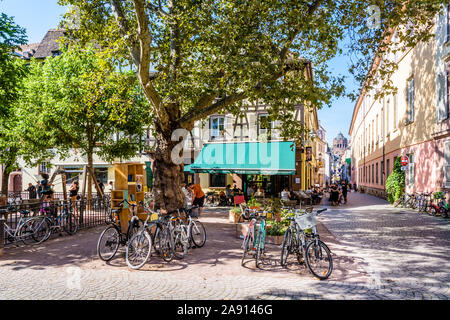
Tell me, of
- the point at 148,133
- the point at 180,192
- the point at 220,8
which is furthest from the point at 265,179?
the point at 220,8

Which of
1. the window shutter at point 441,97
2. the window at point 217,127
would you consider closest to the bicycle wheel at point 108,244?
the window shutter at point 441,97

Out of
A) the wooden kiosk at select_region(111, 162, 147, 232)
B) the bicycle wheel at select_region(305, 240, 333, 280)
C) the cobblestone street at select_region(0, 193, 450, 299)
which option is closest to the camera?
the cobblestone street at select_region(0, 193, 450, 299)

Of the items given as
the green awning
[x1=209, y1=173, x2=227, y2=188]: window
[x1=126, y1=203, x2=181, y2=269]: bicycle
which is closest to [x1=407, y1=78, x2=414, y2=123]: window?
the green awning

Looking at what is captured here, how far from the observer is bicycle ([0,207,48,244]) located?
844 cm

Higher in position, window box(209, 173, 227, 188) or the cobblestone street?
window box(209, 173, 227, 188)

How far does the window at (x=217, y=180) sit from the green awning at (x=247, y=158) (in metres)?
2.46

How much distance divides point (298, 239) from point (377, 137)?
2717cm

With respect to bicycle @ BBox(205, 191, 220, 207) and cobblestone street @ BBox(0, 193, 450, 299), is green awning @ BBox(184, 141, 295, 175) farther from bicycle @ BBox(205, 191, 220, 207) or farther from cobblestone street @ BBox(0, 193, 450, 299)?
cobblestone street @ BBox(0, 193, 450, 299)

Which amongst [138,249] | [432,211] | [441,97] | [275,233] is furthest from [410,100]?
[138,249]

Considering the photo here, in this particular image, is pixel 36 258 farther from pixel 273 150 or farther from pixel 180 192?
pixel 273 150

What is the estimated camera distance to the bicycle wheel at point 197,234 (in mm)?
7984

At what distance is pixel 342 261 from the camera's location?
6.98m

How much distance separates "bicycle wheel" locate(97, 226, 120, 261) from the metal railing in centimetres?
310

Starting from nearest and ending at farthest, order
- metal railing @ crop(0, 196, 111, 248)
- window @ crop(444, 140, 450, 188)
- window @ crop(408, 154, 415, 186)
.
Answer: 1. metal railing @ crop(0, 196, 111, 248)
2. window @ crop(444, 140, 450, 188)
3. window @ crop(408, 154, 415, 186)
